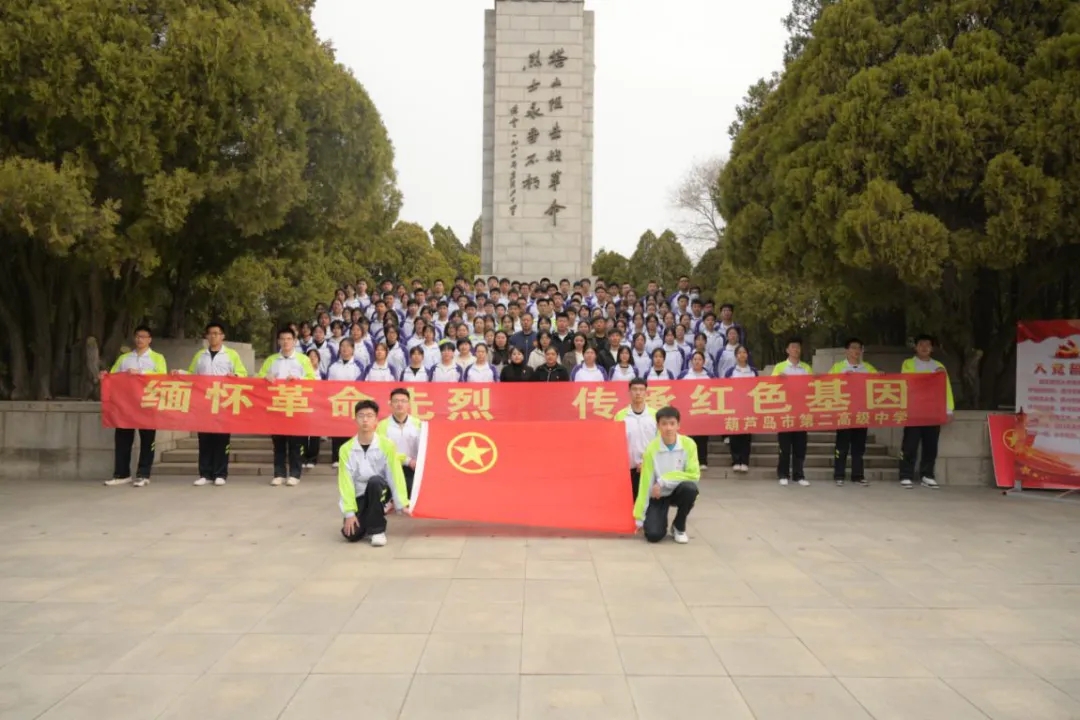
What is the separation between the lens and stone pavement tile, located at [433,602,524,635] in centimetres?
434

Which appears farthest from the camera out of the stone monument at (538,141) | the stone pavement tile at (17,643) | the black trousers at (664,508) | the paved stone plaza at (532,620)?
the stone monument at (538,141)

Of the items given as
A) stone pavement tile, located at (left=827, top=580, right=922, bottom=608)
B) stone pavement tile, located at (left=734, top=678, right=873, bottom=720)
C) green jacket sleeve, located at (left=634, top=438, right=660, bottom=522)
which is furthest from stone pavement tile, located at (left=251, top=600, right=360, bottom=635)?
stone pavement tile, located at (left=827, top=580, right=922, bottom=608)

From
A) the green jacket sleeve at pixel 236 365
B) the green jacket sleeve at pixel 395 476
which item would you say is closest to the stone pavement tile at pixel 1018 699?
the green jacket sleeve at pixel 395 476

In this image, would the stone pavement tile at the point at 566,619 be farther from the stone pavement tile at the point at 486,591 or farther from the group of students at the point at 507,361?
the group of students at the point at 507,361

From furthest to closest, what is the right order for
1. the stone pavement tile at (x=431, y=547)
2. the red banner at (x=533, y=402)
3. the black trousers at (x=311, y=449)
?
1. the black trousers at (x=311, y=449)
2. the red banner at (x=533, y=402)
3. the stone pavement tile at (x=431, y=547)

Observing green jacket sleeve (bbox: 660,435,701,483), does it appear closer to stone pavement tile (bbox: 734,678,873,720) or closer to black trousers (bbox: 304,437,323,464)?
stone pavement tile (bbox: 734,678,873,720)

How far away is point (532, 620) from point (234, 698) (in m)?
1.55

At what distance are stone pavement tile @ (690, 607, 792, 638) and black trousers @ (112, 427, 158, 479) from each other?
654cm

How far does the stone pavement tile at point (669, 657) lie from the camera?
3.79 meters

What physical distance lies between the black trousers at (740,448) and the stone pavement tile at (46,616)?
6.86 m

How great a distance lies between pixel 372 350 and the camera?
1045 centimetres

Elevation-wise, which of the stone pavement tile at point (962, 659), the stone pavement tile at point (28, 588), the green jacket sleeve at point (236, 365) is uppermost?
the green jacket sleeve at point (236, 365)

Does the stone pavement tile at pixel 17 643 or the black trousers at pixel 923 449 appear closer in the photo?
the stone pavement tile at pixel 17 643

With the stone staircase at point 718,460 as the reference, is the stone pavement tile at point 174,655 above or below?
below
